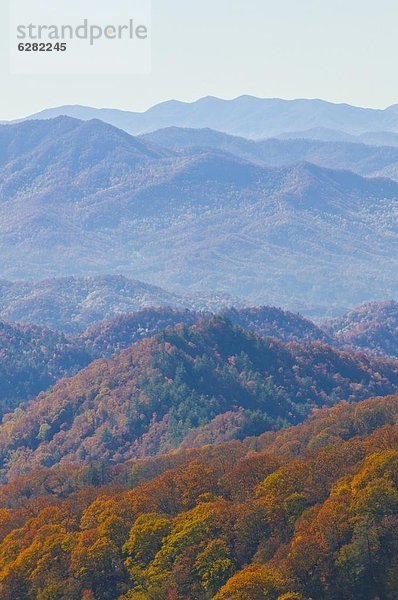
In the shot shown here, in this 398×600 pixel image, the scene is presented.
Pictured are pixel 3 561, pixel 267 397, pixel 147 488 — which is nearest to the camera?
pixel 3 561

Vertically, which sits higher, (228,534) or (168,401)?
(228,534)

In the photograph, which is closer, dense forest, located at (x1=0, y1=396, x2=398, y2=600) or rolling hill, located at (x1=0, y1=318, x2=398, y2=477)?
dense forest, located at (x1=0, y1=396, x2=398, y2=600)

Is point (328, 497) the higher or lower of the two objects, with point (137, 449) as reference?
higher

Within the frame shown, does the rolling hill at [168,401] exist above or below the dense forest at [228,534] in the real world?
below

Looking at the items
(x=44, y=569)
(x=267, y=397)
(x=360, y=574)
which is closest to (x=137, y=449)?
(x=267, y=397)

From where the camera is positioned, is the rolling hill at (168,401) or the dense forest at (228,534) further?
the rolling hill at (168,401)

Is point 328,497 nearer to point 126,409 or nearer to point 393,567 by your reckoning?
point 393,567

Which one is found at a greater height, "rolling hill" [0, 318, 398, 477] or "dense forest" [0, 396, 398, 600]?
"dense forest" [0, 396, 398, 600]

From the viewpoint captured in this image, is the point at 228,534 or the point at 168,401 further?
the point at 168,401
